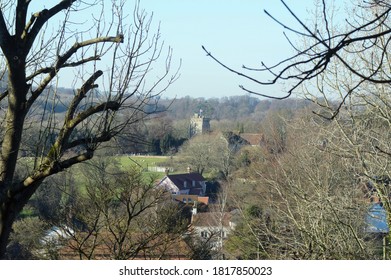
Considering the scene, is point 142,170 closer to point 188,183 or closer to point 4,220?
point 4,220

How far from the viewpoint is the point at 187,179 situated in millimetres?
28609

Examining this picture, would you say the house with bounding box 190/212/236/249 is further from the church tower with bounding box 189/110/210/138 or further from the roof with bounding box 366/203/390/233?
the church tower with bounding box 189/110/210/138

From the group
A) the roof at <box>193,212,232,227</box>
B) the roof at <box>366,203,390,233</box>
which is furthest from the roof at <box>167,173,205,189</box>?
the roof at <box>366,203,390,233</box>

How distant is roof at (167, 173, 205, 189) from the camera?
27.3m

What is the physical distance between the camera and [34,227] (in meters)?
12.5

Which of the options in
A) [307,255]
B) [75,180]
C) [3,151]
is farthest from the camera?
[75,180]

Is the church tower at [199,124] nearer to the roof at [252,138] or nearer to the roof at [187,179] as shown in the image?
the roof at [252,138]

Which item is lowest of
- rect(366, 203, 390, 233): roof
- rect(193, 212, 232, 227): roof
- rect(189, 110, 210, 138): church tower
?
rect(193, 212, 232, 227): roof

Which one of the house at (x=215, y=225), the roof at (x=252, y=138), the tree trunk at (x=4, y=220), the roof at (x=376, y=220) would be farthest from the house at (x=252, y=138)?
the tree trunk at (x=4, y=220)

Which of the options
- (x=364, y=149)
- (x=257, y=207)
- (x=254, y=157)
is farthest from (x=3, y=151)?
(x=254, y=157)

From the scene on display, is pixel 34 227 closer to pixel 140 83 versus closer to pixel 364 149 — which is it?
pixel 364 149

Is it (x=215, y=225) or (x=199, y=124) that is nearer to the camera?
(x=215, y=225)

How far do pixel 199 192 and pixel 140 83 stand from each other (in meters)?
23.2

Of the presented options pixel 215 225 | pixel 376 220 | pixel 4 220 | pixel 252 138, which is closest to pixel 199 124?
pixel 252 138
